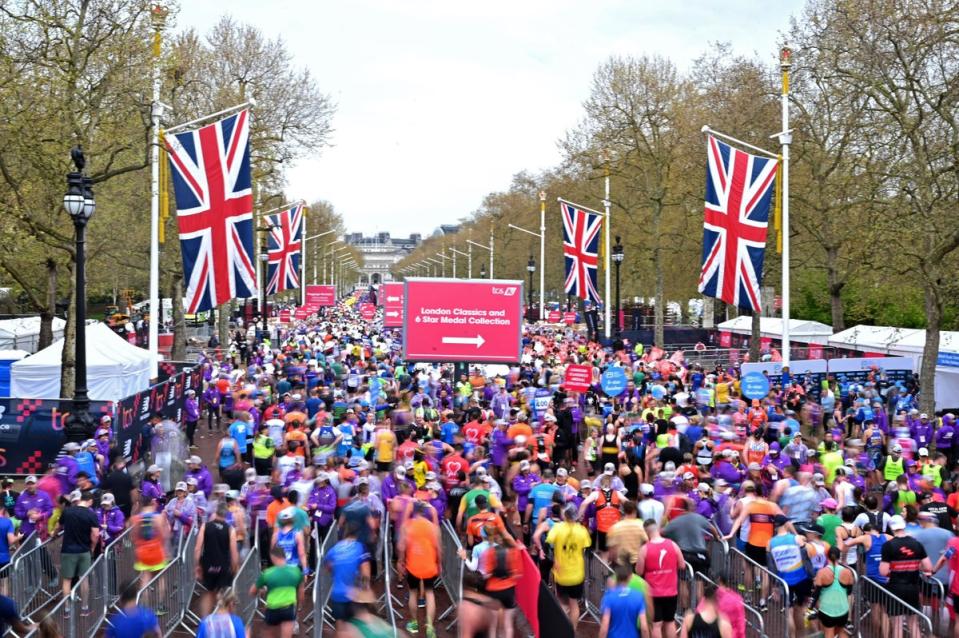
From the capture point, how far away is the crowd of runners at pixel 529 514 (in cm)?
896

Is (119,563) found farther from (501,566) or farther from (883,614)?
(883,614)

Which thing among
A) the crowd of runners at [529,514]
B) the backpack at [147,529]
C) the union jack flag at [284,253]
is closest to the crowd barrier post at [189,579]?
the crowd of runners at [529,514]

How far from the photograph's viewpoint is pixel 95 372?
2447 centimetres

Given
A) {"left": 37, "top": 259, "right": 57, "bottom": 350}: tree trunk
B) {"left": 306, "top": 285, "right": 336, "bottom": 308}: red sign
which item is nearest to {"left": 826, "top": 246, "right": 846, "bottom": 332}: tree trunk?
{"left": 37, "top": 259, "right": 57, "bottom": 350}: tree trunk

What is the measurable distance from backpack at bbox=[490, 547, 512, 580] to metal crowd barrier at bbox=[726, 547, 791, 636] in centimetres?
271

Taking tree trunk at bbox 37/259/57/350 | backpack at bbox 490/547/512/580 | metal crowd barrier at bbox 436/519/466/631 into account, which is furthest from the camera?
tree trunk at bbox 37/259/57/350

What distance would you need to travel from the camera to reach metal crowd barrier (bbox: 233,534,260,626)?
9.91 metres

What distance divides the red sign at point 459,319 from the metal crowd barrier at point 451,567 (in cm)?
1067

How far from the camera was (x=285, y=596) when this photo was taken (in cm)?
900

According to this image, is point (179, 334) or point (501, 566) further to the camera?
point (179, 334)

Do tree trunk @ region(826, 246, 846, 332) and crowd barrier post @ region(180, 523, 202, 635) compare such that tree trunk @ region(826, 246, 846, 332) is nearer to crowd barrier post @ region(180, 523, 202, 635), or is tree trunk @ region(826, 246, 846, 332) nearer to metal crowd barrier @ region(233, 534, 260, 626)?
metal crowd barrier @ region(233, 534, 260, 626)

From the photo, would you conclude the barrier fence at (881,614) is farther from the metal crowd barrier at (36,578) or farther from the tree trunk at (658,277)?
the tree trunk at (658,277)

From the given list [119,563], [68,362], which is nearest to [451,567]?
[119,563]

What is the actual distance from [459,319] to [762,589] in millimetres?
12949
